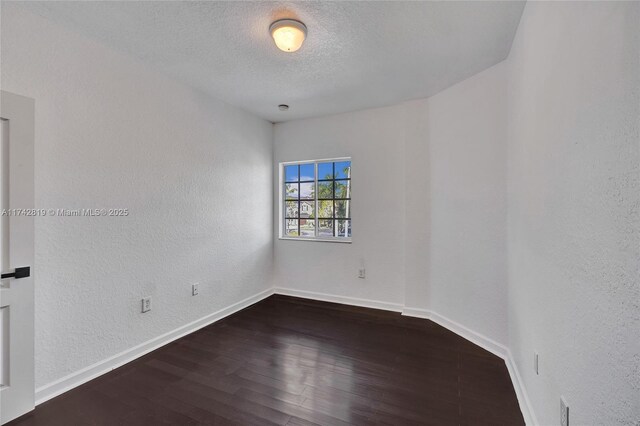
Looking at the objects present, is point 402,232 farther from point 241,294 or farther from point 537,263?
point 241,294

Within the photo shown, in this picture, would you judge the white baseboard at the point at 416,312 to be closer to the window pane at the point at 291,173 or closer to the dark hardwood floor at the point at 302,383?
the dark hardwood floor at the point at 302,383

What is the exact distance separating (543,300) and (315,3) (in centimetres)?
218

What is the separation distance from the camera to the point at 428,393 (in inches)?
78.2

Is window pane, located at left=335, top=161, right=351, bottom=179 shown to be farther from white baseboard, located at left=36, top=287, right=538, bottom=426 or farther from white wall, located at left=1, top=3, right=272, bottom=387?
white baseboard, located at left=36, top=287, right=538, bottom=426

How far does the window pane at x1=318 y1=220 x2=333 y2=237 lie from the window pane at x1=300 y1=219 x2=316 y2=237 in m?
0.10

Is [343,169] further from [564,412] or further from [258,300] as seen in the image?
[564,412]

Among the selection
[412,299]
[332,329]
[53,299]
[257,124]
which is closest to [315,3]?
[257,124]

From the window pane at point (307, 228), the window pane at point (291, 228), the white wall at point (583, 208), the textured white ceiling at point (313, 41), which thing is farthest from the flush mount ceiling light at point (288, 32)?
the window pane at point (291, 228)

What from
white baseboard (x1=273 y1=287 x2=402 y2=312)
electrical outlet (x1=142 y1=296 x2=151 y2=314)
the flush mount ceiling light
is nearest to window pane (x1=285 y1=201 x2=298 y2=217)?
white baseboard (x1=273 y1=287 x2=402 y2=312)

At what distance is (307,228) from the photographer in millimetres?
4293

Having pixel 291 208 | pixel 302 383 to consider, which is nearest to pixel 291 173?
pixel 291 208

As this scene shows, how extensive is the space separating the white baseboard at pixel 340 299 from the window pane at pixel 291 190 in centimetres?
143

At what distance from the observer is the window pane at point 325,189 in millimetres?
4125

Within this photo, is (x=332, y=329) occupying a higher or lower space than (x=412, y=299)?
lower
